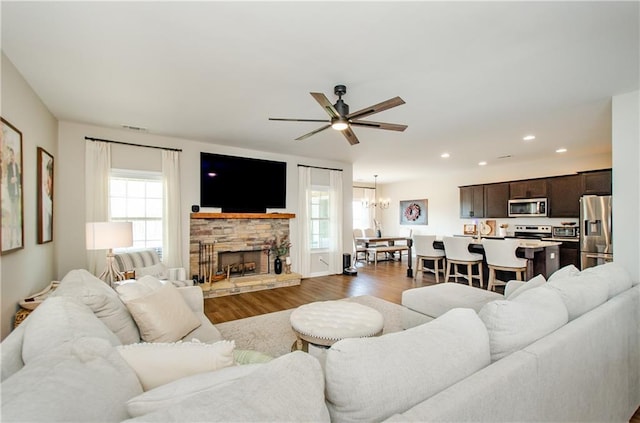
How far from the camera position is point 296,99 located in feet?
10.2

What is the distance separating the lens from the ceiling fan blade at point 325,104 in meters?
2.40

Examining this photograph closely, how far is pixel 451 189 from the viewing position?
845 cm

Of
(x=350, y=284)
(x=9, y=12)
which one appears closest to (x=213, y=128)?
(x=9, y=12)

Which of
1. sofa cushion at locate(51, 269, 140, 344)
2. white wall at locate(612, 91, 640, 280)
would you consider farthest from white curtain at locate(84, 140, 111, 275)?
white wall at locate(612, 91, 640, 280)

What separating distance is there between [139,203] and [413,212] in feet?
25.1

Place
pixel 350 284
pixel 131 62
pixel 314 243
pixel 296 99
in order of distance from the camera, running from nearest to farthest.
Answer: pixel 131 62
pixel 296 99
pixel 350 284
pixel 314 243

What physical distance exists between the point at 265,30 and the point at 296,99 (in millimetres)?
1129

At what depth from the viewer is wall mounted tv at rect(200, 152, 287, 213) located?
4991 mm

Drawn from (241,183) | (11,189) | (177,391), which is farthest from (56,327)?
(241,183)

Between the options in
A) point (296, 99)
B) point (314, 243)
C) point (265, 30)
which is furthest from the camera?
point (314, 243)

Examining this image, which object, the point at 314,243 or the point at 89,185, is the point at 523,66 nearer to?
the point at 314,243

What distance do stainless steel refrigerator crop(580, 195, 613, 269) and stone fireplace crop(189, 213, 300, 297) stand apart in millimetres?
4462

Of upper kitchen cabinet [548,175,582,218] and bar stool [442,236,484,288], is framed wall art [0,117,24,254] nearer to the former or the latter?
bar stool [442,236,484,288]

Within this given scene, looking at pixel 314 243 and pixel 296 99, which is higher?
pixel 296 99
